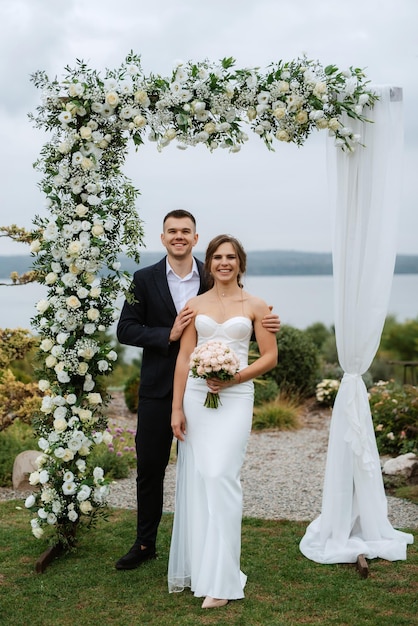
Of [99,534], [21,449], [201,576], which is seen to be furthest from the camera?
[21,449]

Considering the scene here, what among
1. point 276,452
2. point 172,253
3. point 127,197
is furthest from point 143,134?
point 276,452

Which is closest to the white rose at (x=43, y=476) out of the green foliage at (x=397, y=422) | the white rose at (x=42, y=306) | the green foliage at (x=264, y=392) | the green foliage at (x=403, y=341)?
the white rose at (x=42, y=306)

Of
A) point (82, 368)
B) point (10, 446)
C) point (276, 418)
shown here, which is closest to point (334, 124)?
point (82, 368)

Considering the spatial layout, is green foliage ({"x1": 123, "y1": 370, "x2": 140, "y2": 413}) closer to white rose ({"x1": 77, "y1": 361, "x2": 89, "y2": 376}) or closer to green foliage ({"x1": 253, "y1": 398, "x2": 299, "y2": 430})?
green foliage ({"x1": 253, "y1": 398, "x2": 299, "y2": 430})

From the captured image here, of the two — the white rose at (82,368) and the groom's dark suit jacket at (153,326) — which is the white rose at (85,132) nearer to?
the groom's dark suit jacket at (153,326)

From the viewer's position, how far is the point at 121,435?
31.0 ft

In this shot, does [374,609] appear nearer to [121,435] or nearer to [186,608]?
[186,608]

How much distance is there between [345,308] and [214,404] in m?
1.42

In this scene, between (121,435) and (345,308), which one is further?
(121,435)

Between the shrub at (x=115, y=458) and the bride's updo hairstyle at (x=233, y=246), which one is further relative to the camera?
the shrub at (x=115, y=458)

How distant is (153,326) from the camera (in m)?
5.27

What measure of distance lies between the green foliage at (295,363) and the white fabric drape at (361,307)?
6.62 meters

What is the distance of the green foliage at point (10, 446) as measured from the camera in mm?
8016

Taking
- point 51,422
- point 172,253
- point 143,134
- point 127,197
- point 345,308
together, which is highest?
point 143,134
